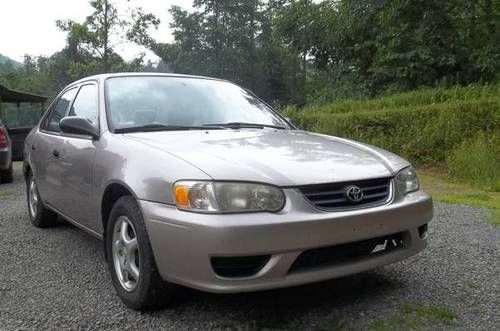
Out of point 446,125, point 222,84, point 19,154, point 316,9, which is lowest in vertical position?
point 19,154

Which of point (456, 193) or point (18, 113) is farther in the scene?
point (18, 113)

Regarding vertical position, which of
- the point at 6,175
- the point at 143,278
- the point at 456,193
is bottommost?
the point at 6,175

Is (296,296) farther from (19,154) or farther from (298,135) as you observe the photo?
(19,154)

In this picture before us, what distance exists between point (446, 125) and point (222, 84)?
691 centimetres

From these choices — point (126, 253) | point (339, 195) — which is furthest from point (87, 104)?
point (339, 195)

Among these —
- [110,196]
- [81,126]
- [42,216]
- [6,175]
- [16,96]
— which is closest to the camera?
[110,196]

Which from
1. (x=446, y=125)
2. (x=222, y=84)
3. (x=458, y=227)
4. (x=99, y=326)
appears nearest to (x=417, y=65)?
(x=446, y=125)

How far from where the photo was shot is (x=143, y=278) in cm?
313

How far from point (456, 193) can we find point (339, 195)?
19.7 feet

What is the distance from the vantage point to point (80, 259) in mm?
4590

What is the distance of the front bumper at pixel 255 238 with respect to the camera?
2.75m

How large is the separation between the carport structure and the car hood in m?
9.00

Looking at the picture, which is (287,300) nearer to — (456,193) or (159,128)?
(159,128)

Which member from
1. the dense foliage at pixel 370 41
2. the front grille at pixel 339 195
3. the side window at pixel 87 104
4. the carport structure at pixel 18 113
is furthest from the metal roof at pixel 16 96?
the front grille at pixel 339 195
